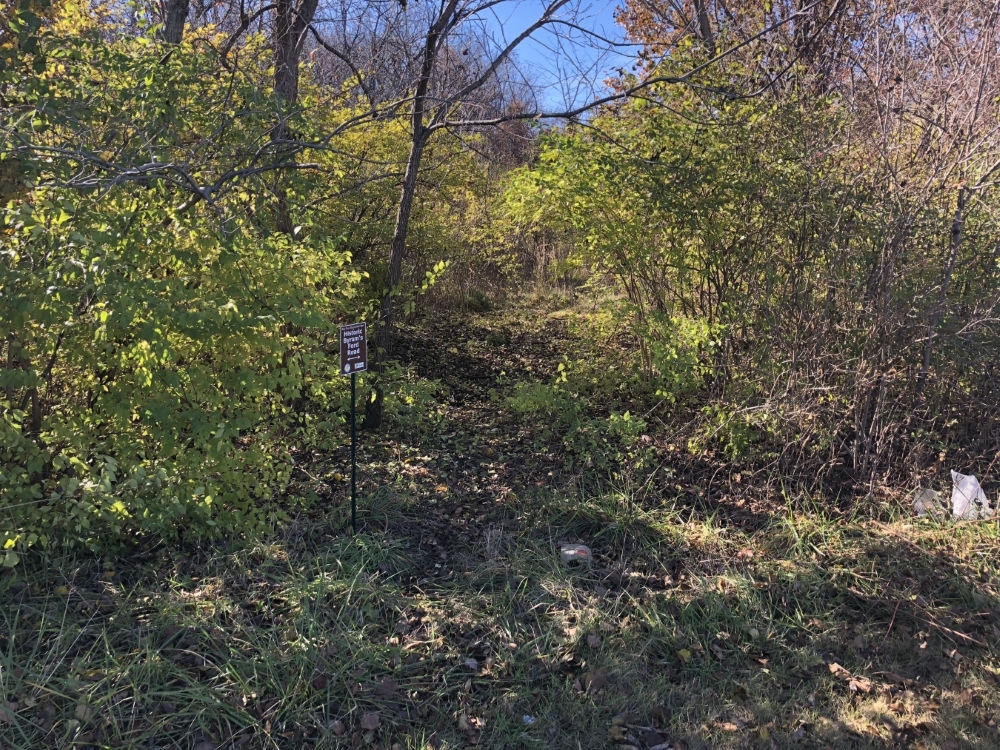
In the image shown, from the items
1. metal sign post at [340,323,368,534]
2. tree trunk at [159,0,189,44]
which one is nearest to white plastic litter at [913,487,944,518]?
metal sign post at [340,323,368,534]

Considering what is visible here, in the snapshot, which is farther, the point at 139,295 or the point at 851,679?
the point at 851,679

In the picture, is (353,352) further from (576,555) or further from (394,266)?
(394,266)

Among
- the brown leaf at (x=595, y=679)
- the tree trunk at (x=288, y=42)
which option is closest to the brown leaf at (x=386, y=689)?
the brown leaf at (x=595, y=679)

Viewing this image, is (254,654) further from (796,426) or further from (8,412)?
(796,426)

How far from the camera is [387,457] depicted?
5.42m

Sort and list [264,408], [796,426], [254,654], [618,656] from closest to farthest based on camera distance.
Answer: [254,654] < [618,656] < [264,408] < [796,426]

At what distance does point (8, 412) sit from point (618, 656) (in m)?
3.12

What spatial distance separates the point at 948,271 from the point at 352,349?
3856 mm

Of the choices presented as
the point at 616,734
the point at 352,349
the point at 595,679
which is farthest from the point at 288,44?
the point at 616,734

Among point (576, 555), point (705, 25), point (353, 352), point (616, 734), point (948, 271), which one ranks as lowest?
point (616, 734)

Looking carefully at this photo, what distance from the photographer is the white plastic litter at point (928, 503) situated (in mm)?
4398

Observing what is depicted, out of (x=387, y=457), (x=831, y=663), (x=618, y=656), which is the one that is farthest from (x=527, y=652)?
(x=387, y=457)

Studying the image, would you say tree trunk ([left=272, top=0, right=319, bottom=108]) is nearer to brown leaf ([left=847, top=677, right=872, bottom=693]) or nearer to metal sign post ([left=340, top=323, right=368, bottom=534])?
metal sign post ([left=340, top=323, right=368, bottom=534])

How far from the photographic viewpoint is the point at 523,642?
11.0 ft
